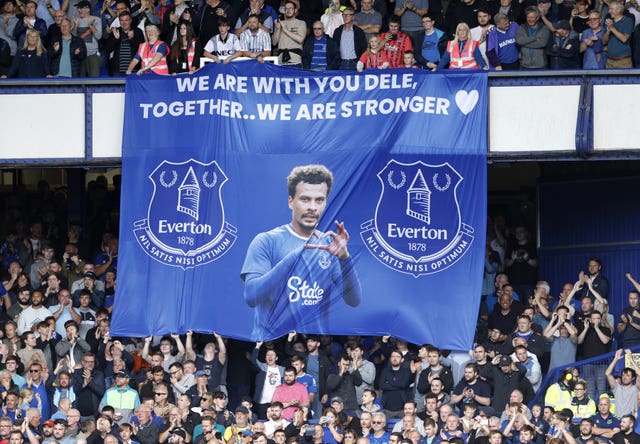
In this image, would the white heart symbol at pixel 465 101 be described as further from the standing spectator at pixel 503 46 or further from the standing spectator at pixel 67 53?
the standing spectator at pixel 67 53

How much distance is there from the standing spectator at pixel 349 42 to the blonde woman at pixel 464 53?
1.29 metres

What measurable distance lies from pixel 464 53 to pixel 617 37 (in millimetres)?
2080

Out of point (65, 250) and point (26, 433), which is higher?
point (65, 250)

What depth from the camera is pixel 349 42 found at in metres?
24.5

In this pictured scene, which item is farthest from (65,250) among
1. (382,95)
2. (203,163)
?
(382,95)

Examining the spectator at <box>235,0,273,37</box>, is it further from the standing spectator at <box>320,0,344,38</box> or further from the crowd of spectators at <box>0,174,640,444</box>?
the crowd of spectators at <box>0,174,640,444</box>

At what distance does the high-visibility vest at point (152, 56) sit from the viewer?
79.9 feet

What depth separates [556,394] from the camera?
21.8m

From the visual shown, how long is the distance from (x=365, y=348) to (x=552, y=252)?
474 cm

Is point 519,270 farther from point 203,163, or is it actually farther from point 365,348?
point 203,163

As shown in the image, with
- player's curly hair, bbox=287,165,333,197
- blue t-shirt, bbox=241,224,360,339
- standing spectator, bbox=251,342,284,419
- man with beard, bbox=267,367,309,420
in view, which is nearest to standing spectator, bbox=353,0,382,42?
player's curly hair, bbox=287,165,333,197

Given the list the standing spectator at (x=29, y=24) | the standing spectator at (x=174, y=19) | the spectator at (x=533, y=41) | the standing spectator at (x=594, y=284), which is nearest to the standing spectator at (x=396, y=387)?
the standing spectator at (x=594, y=284)

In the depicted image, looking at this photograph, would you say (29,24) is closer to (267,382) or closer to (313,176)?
(313,176)

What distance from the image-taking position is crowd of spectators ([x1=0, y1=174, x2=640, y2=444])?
70.5 ft
